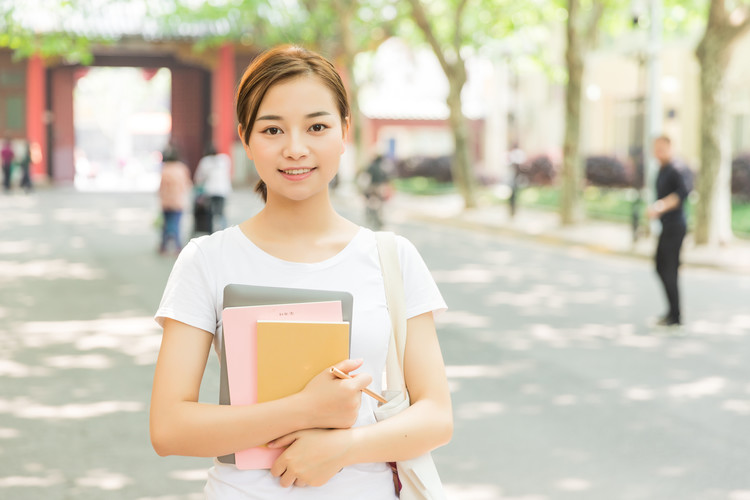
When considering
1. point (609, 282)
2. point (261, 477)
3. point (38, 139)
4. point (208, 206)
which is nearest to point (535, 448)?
point (261, 477)

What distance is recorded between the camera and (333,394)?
6.43ft

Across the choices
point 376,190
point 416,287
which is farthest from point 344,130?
point 376,190

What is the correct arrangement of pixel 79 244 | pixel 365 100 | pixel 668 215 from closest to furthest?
1. pixel 668 215
2. pixel 79 244
3. pixel 365 100

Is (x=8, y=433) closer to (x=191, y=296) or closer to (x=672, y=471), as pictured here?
(x=672, y=471)

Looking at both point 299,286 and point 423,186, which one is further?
point 423,186

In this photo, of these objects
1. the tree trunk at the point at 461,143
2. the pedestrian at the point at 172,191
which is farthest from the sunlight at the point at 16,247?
the tree trunk at the point at 461,143

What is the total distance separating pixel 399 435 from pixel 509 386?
5.80m

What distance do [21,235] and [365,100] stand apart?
3900 cm

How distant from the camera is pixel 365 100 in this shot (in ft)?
190

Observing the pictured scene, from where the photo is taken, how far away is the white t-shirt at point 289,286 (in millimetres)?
2076

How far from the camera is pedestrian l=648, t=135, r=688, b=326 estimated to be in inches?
413

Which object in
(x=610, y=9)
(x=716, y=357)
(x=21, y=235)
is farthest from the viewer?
(x=610, y=9)

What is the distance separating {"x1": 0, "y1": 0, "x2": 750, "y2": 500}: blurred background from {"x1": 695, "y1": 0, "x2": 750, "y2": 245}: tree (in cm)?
4

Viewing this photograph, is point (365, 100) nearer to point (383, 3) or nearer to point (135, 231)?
point (383, 3)
